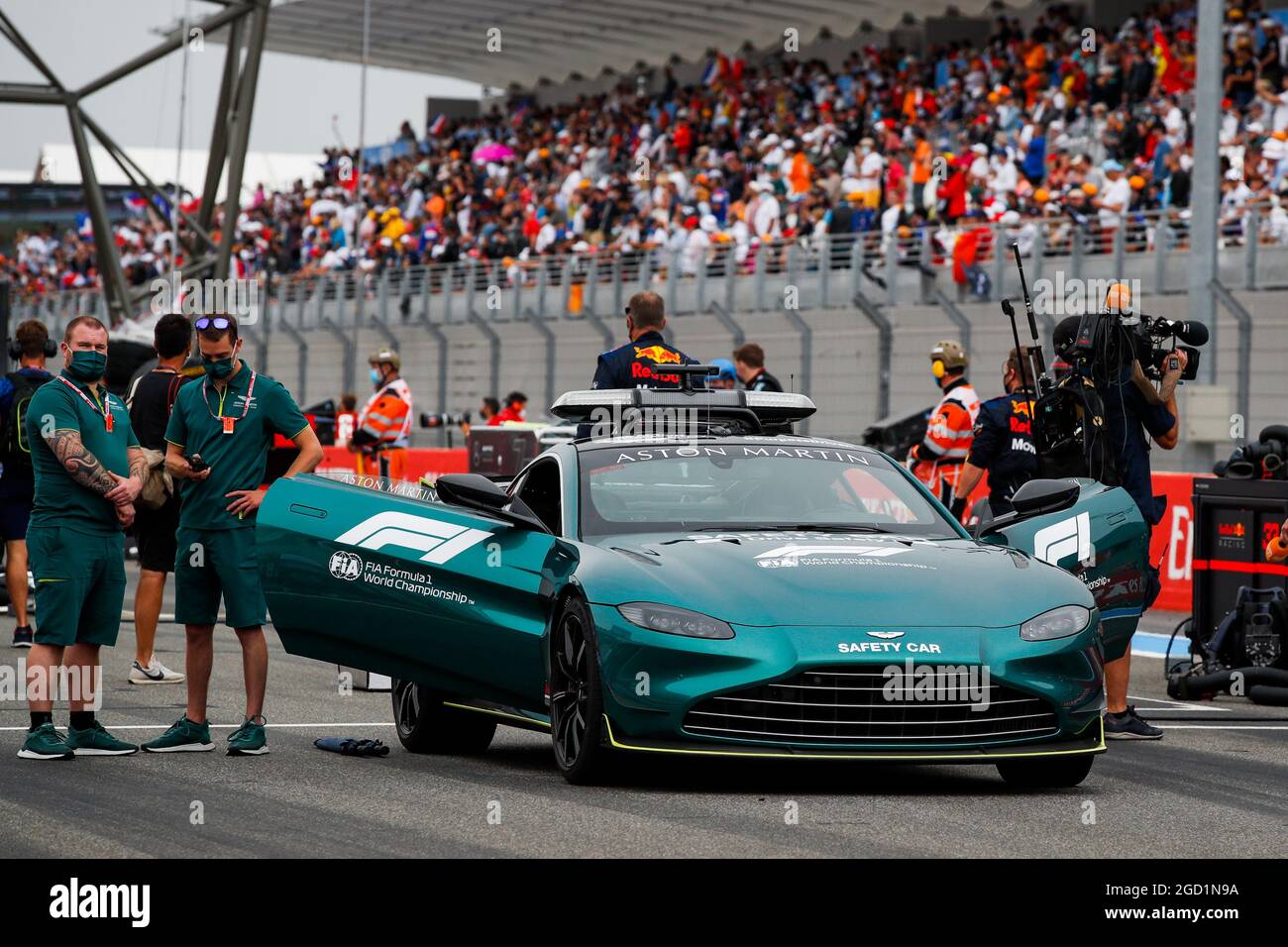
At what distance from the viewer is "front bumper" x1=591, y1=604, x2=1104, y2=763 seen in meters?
7.71

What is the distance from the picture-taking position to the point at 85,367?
9.32 meters

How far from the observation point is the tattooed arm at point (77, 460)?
912 cm

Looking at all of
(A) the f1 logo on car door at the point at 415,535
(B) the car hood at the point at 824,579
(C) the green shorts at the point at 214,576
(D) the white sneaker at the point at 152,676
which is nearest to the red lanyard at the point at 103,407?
(C) the green shorts at the point at 214,576

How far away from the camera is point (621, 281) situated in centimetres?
3095

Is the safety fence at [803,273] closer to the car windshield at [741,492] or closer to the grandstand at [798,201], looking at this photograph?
the grandstand at [798,201]

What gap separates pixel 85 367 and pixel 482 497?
74.0 inches

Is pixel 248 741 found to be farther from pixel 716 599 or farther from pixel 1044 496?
pixel 1044 496

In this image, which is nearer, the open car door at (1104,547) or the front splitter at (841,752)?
the front splitter at (841,752)

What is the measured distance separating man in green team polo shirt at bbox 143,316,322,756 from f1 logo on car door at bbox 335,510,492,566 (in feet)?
1.71

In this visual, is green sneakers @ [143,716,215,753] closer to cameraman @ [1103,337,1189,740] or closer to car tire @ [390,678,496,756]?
car tire @ [390,678,496,756]

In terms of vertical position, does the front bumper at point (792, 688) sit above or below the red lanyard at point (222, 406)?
below

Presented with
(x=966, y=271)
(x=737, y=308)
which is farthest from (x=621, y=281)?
(x=966, y=271)

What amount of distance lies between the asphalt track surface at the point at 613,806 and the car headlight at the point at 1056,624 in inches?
22.7

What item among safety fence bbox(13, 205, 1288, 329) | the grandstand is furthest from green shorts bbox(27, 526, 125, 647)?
the grandstand
